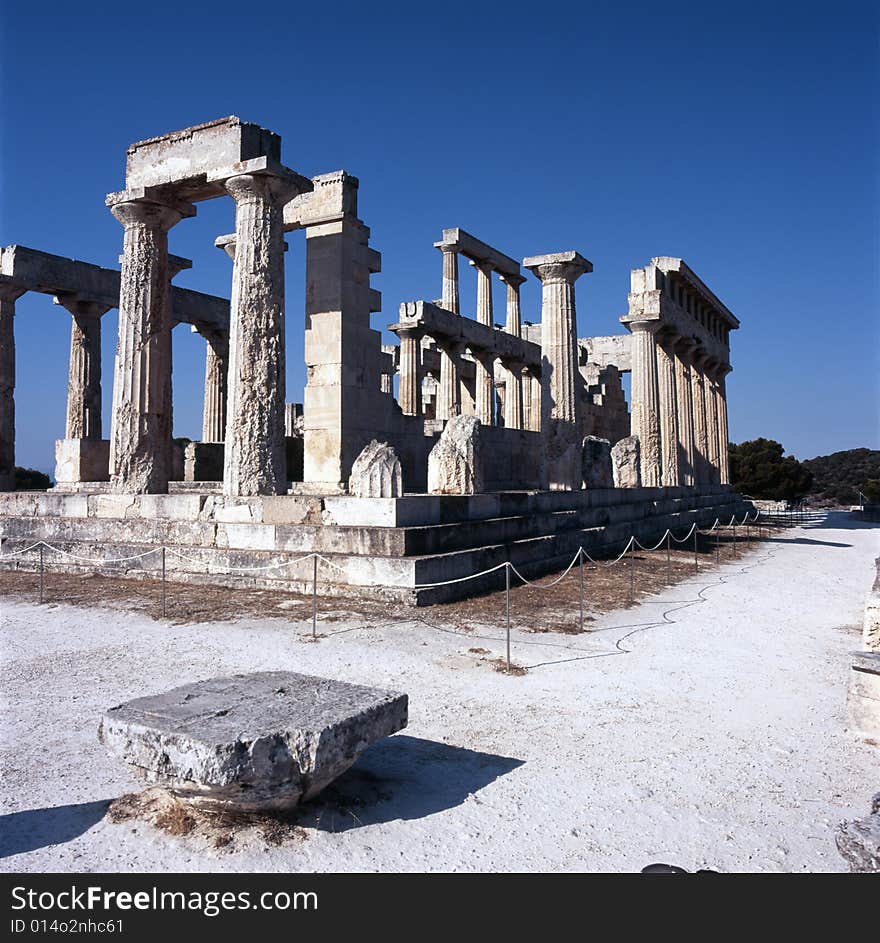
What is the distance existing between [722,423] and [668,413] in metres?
10.8

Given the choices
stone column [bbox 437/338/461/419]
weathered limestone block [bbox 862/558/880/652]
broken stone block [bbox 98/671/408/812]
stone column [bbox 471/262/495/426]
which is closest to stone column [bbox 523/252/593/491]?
stone column [bbox 437/338/461/419]

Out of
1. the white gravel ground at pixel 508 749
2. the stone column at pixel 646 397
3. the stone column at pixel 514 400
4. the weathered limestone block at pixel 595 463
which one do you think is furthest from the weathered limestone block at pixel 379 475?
the stone column at pixel 514 400

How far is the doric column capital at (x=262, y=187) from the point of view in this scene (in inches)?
460

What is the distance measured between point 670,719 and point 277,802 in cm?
279

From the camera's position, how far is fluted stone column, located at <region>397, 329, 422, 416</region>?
21.7 meters

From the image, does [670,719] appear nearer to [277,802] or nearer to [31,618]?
[277,802]

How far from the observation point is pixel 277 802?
332cm

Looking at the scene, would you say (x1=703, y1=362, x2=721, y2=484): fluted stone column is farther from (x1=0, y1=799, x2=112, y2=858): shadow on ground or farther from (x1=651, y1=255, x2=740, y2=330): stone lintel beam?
(x1=0, y1=799, x2=112, y2=858): shadow on ground

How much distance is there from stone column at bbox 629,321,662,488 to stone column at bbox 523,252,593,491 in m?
6.24

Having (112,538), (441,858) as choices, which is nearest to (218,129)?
(112,538)

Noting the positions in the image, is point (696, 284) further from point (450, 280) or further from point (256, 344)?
point (256, 344)

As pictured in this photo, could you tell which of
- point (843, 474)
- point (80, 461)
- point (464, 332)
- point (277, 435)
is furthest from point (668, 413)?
point (843, 474)

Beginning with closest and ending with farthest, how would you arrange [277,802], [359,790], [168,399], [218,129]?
[277,802], [359,790], [218,129], [168,399]

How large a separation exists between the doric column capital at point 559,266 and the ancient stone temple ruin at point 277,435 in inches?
1.6
